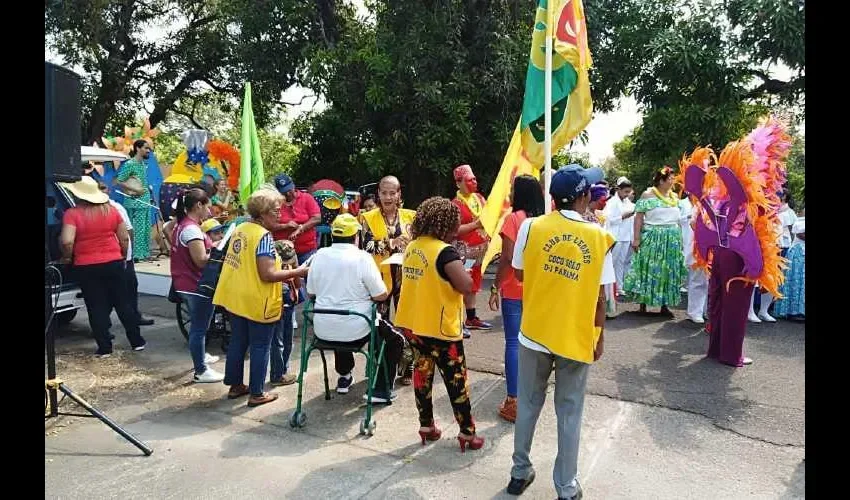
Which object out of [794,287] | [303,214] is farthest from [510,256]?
[794,287]

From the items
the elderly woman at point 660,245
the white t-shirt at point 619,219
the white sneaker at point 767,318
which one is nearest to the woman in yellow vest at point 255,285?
the elderly woman at point 660,245

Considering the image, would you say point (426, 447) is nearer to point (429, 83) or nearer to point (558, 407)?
point (558, 407)

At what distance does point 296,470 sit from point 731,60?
1246 centimetres

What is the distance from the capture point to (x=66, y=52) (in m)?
16.7

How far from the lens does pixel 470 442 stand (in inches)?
153

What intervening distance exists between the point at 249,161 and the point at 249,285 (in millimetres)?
2162

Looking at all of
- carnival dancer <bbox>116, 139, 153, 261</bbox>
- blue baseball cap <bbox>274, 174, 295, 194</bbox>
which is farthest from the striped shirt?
carnival dancer <bbox>116, 139, 153, 261</bbox>

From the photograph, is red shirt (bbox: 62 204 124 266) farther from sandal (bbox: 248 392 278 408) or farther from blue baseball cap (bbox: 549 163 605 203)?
blue baseball cap (bbox: 549 163 605 203)

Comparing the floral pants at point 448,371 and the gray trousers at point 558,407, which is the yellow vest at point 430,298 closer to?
the floral pants at point 448,371

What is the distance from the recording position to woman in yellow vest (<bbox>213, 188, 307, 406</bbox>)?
454 cm

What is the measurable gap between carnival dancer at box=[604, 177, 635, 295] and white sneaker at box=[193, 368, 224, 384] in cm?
564

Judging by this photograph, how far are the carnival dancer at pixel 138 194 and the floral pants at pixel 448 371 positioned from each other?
10.2m
